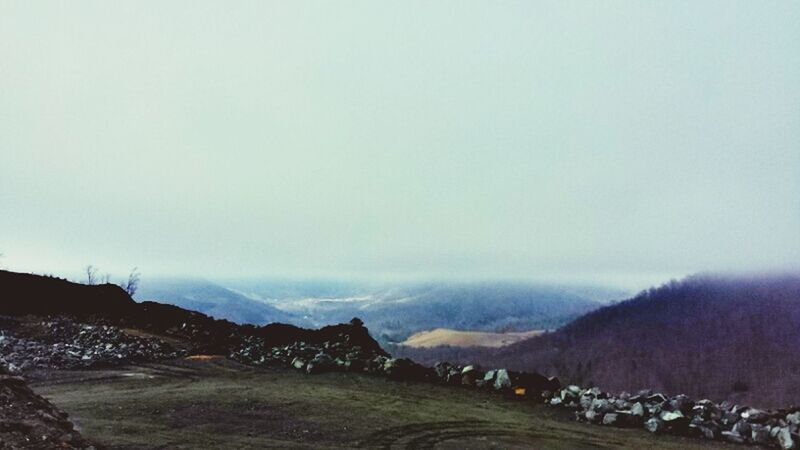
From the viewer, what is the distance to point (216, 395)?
1467 cm

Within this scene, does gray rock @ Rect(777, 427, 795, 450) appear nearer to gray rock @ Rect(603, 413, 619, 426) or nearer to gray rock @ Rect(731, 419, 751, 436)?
gray rock @ Rect(731, 419, 751, 436)

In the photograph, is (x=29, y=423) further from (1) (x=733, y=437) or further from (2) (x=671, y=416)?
(1) (x=733, y=437)

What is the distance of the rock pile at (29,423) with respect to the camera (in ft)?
28.6

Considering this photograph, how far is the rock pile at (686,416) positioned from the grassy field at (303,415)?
615 mm

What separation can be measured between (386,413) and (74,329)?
1549cm

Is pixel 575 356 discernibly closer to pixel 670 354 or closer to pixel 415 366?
pixel 670 354

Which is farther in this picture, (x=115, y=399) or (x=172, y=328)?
(x=172, y=328)

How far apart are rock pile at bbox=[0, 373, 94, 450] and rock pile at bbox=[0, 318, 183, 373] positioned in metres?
7.90

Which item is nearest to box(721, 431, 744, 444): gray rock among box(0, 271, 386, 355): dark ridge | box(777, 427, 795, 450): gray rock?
box(777, 427, 795, 450): gray rock

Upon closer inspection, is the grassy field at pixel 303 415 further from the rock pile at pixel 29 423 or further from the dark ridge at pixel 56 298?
the dark ridge at pixel 56 298

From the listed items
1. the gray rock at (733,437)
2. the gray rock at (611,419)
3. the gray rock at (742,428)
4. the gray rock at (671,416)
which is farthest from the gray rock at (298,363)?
the gray rock at (742,428)

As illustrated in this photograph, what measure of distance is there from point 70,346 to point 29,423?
42.9 ft

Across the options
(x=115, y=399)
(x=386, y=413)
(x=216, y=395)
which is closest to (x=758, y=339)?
(x=386, y=413)

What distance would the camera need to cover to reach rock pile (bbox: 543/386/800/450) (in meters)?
13.6
